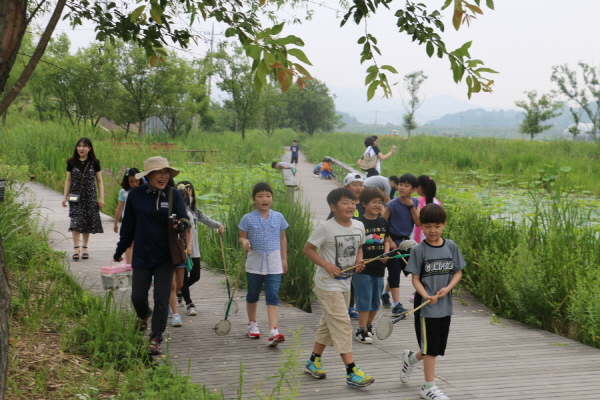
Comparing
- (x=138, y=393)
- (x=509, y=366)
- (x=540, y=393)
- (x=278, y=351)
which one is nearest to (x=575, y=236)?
(x=509, y=366)

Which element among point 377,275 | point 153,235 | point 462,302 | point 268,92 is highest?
point 268,92

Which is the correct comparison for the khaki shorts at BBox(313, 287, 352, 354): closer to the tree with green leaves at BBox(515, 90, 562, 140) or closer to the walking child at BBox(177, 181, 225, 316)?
the walking child at BBox(177, 181, 225, 316)

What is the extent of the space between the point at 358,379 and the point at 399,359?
91cm

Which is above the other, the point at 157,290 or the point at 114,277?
the point at 157,290

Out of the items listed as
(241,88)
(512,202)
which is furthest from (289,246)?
(241,88)

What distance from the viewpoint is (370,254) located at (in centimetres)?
604

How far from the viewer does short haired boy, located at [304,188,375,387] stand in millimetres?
5027

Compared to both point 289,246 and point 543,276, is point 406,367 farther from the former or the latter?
point 289,246

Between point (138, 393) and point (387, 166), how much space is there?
849 inches

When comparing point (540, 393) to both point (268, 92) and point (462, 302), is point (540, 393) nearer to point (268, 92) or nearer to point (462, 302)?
point (462, 302)

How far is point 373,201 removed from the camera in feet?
19.7

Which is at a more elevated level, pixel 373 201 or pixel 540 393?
pixel 373 201

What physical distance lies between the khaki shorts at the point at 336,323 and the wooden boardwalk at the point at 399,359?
19 centimetres

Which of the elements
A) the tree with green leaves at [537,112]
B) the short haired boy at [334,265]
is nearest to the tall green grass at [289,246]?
the short haired boy at [334,265]
